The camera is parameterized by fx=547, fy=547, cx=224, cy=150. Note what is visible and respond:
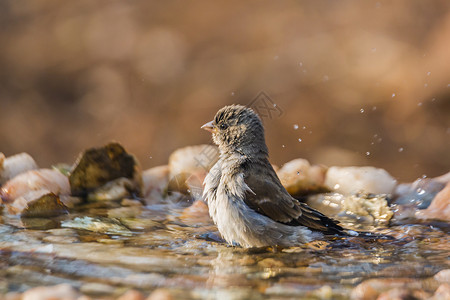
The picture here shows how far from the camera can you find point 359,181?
4.35m

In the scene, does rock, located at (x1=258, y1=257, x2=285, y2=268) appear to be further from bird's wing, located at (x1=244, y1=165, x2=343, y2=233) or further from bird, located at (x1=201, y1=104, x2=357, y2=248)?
bird's wing, located at (x1=244, y1=165, x2=343, y2=233)

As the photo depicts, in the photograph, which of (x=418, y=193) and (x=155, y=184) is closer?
(x=418, y=193)

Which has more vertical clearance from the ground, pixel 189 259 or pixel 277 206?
pixel 277 206

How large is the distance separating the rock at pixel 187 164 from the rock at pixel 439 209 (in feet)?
5.64

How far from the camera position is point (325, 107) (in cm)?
773

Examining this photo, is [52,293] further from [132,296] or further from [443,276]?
[443,276]

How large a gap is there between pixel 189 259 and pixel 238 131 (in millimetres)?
1111

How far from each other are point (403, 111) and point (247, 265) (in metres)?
5.35

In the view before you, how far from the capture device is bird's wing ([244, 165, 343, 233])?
3379mm

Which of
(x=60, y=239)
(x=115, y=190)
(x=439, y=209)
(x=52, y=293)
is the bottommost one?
(x=52, y=293)

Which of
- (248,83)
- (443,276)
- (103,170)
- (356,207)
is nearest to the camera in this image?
(443,276)

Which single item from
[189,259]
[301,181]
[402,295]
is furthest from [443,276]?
[301,181]

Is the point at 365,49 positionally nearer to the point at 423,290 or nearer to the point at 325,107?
the point at 325,107

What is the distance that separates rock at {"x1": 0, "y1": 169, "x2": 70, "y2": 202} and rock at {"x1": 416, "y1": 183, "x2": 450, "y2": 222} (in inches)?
104
